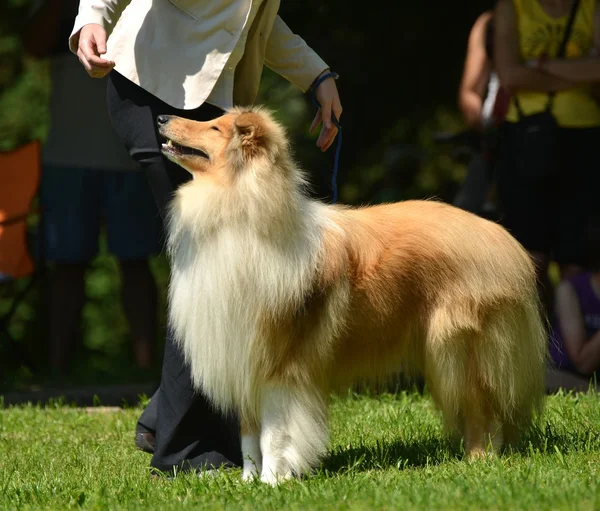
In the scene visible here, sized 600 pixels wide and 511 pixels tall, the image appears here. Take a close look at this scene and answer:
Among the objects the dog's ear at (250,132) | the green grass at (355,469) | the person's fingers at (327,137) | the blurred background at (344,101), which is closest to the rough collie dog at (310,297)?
the dog's ear at (250,132)

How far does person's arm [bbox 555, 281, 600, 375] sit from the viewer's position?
697 centimetres

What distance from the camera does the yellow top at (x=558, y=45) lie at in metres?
6.41

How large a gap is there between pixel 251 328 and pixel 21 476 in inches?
52.0

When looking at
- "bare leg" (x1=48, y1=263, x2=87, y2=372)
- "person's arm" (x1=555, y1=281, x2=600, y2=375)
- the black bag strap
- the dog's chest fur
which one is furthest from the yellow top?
"bare leg" (x1=48, y1=263, x2=87, y2=372)

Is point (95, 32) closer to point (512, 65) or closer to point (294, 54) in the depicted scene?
point (294, 54)

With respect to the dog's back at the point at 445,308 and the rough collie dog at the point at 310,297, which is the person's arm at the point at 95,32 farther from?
the dog's back at the point at 445,308

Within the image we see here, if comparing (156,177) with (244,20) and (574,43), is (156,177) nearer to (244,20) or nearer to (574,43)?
(244,20)

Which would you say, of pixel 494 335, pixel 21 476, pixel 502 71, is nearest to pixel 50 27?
pixel 502 71

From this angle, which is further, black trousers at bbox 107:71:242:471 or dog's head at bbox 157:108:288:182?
black trousers at bbox 107:71:242:471

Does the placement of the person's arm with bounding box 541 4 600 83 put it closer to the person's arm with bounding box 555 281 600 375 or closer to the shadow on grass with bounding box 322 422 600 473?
the person's arm with bounding box 555 281 600 375

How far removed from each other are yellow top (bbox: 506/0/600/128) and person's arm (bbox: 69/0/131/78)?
2.91 metres

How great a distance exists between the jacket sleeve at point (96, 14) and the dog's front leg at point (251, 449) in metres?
1.77

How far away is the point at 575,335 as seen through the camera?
7.04 meters

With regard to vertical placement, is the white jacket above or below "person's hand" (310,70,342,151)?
above
